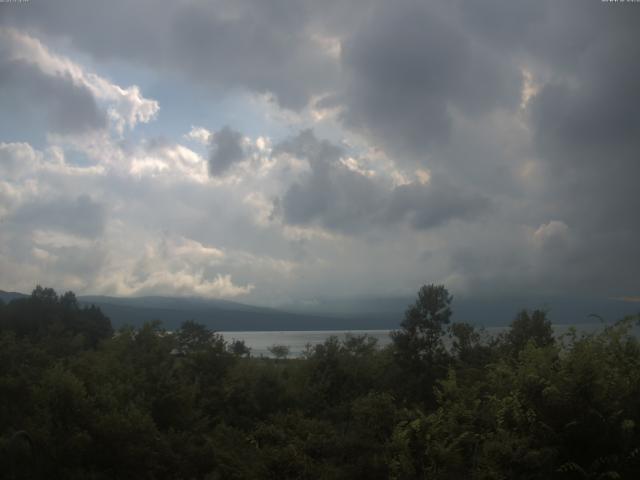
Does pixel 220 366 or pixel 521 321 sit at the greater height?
pixel 521 321

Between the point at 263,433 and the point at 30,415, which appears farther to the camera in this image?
the point at 263,433

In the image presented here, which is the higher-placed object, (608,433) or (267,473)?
(608,433)

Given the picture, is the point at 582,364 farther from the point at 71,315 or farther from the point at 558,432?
the point at 71,315

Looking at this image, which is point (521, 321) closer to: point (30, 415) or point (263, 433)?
point (263, 433)

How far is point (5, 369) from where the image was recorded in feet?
74.5

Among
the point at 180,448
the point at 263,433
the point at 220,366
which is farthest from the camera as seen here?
the point at 220,366

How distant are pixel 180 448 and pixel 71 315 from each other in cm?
6576

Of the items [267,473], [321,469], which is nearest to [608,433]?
[321,469]

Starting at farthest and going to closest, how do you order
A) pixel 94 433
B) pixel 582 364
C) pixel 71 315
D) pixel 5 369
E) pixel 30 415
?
pixel 71 315, pixel 5 369, pixel 30 415, pixel 94 433, pixel 582 364

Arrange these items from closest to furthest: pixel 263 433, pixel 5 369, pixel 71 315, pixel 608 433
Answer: pixel 608 433 → pixel 263 433 → pixel 5 369 → pixel 71 315

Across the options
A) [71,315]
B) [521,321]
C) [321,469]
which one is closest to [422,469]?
[321,469]

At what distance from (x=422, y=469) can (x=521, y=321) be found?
89.1 ft

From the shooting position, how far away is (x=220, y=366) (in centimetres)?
3288

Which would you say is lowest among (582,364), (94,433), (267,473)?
(267,473)
